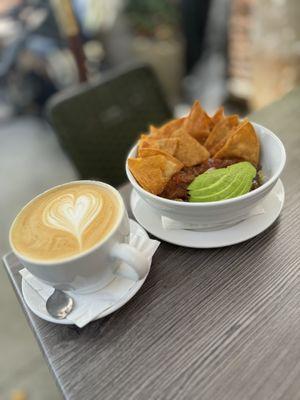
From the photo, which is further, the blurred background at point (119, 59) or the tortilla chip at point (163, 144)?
the blurred background at point (119, 59)

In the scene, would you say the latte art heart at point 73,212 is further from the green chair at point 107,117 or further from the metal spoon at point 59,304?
the green chair at point 107,117

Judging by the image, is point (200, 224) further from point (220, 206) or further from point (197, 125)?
point (197, 125)

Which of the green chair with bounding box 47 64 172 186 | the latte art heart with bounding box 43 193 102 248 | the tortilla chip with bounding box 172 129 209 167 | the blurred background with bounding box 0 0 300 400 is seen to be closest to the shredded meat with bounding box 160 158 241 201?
the tortilla chip with bounding box 172 129 209 167

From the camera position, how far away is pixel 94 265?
0.47 metres

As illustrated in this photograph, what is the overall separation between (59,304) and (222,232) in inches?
10.5

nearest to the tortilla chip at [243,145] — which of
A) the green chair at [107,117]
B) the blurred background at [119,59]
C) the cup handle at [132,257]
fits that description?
the cup handle at [132,257]

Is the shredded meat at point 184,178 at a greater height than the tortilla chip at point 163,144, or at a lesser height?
lesser

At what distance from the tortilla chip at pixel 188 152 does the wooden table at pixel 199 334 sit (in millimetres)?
140

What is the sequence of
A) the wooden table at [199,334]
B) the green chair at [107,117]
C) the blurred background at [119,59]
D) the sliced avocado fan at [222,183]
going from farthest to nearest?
the blurred background at [119,59], the green chair at [107,117], the sliced avocado fan at [222,183], the wooden table at [199,334]

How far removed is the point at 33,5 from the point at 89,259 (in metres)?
2.93

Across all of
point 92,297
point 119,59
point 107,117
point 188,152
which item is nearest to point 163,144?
point 188,152

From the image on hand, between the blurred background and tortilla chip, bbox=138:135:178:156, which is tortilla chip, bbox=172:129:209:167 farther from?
the blurred background

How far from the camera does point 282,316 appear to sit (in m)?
0.48

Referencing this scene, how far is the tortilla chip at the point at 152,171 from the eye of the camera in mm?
565
